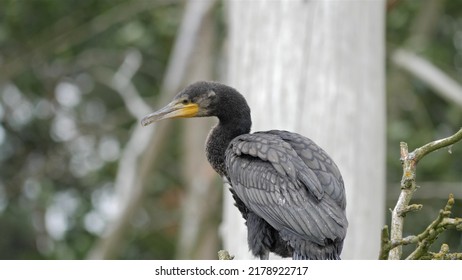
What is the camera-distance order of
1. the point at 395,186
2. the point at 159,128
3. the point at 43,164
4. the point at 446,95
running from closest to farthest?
the point at 446,95 < the point at 159,128 < the point at 395,186 < the point at 43,164

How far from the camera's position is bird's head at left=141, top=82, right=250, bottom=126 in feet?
14.6

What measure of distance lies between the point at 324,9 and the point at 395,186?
6.35 m

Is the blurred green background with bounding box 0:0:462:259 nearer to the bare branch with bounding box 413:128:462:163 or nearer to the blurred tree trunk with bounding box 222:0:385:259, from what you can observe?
the blurred tree trunk with bounding box 222:0:385:259

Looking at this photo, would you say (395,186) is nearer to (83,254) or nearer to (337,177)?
(83,254)

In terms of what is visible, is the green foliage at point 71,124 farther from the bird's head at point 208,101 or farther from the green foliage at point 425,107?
the bird's head at point 208,101

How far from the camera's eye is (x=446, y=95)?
28.0ft

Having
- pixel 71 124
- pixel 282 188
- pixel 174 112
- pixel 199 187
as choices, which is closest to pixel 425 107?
→ pixel 199 187

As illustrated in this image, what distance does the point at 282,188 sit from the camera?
4.16m

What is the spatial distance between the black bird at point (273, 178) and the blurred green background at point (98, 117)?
268 inches

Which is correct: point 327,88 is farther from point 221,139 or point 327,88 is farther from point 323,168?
point 323,168

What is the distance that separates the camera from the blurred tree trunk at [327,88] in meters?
5.98

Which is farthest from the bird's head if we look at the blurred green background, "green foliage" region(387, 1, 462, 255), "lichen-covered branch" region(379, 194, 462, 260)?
the blurred green background

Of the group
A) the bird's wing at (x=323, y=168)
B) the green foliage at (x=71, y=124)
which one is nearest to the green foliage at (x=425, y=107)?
the green foliage at (x=71, y=124)
